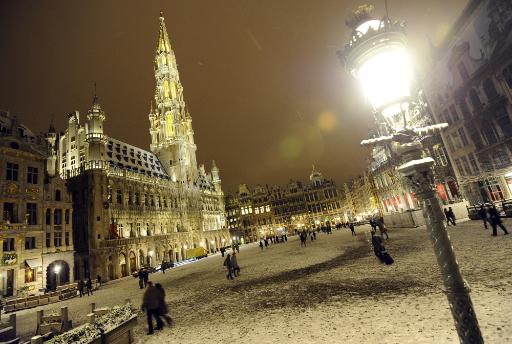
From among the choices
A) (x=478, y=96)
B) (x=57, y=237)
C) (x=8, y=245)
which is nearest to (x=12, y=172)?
(x=8, y=245)

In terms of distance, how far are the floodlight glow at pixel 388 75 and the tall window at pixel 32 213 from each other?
37.6 metres

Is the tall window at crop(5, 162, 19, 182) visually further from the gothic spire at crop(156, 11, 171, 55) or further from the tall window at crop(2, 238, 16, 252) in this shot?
the gothic spire at crop(156, 11, 171, 55)

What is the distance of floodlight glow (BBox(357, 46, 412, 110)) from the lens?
3658mm

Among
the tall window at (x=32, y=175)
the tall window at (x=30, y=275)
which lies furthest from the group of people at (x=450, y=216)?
the tall window at (x=32, y=175)

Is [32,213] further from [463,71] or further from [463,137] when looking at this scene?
[463,137]

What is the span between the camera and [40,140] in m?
32.9

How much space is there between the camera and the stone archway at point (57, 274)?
3147cm

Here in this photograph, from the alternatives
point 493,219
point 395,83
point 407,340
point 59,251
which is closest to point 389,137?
point 395,83

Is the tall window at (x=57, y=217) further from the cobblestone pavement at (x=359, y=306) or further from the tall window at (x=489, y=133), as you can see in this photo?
the tall window at (x=489, y=133)

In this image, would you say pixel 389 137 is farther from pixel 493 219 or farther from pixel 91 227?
pixel 91 227

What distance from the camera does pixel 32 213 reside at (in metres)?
29.8

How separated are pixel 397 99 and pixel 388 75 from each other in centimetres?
45

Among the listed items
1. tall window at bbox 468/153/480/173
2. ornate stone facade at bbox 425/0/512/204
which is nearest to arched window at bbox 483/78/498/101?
ornate stone facade at bbox 425/0/512/204

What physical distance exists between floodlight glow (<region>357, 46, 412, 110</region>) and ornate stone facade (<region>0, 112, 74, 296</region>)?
115 feet
